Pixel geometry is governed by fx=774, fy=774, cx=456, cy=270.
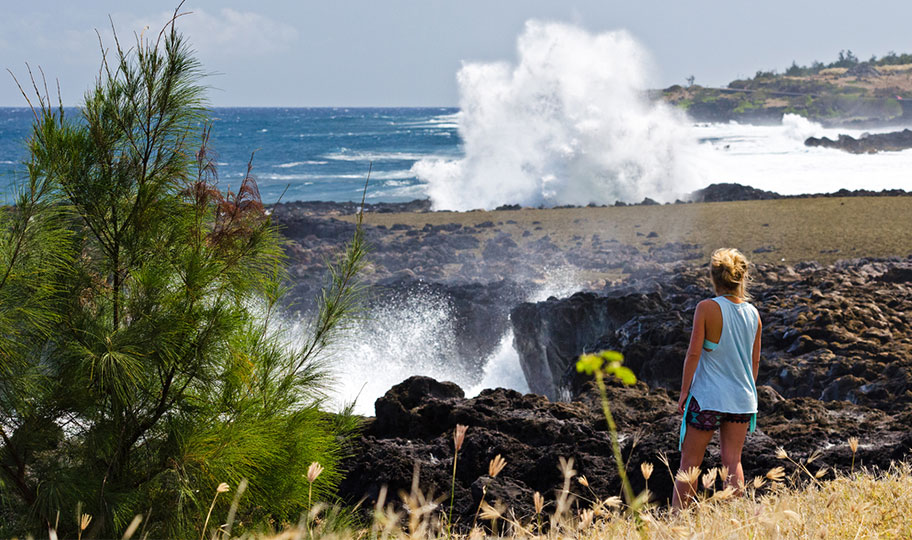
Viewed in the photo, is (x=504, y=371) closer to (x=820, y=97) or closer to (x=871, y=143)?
(x=871, y=143)

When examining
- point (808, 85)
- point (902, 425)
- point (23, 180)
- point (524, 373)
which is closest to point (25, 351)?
point (23, 180)

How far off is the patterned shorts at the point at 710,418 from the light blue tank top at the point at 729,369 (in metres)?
0.03

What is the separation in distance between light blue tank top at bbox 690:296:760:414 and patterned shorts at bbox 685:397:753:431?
32 mm

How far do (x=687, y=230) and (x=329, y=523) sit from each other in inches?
524

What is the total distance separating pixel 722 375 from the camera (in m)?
3.63

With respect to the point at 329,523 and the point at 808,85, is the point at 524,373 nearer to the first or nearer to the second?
the point at 329,523

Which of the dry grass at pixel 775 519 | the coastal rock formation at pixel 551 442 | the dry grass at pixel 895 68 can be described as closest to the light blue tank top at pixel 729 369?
the dry grass at pixel 775 519

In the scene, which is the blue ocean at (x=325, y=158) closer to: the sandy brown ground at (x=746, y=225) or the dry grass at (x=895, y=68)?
the sandy brown ground at (x=746, y=225)

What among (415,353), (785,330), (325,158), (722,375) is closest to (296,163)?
(325,158)

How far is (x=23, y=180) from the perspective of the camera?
11.2 ft

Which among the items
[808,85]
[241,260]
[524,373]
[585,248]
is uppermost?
[808,85]

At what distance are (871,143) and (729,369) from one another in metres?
43.4

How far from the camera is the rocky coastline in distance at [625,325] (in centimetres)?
468

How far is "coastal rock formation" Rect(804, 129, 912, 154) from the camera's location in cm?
3919
